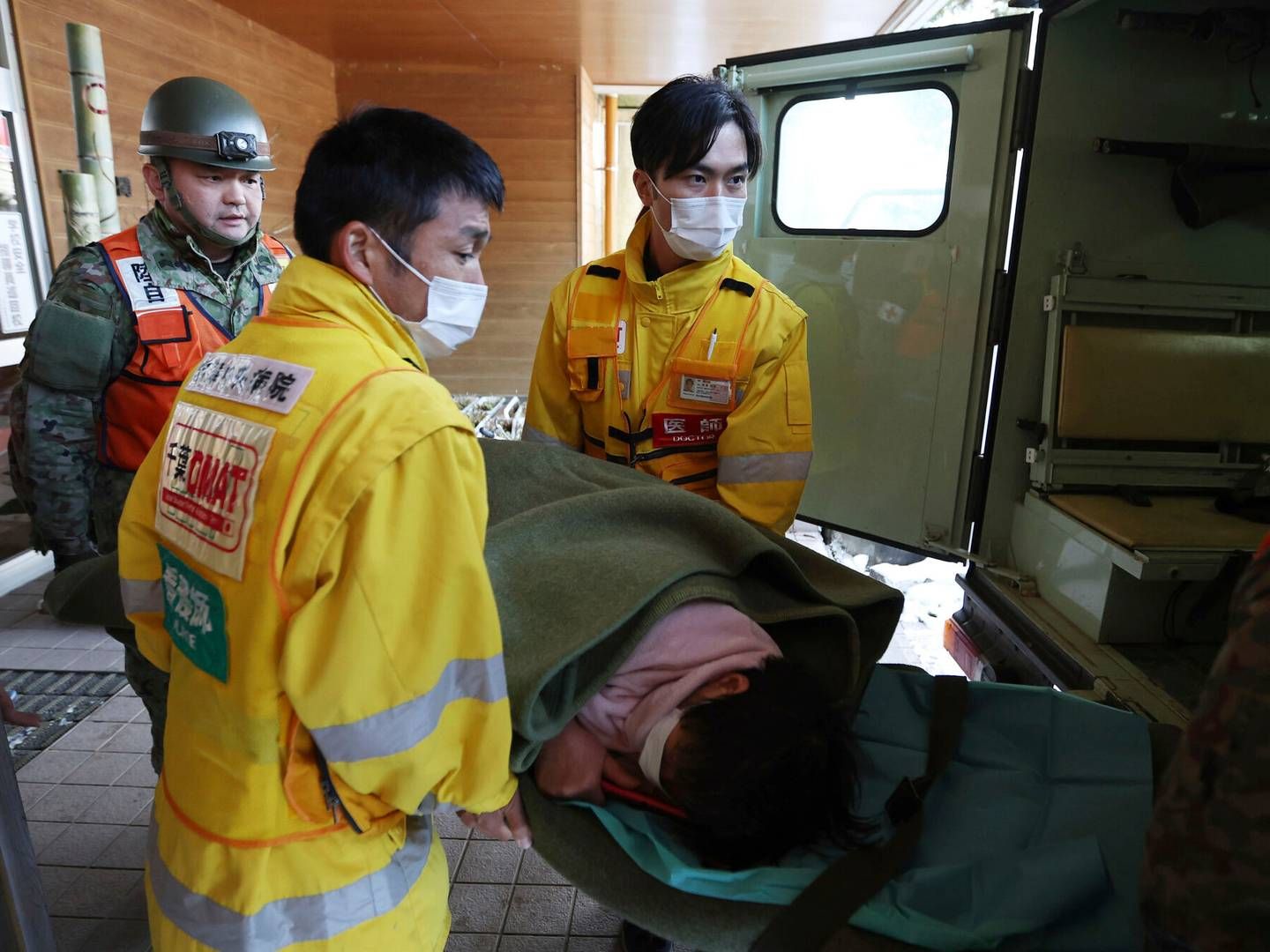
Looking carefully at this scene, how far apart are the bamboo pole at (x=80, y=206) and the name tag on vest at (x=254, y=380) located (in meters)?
3.18

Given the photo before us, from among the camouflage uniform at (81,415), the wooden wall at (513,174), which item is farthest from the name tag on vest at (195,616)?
the wooden wall at (513,174)

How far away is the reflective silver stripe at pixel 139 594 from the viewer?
140cm

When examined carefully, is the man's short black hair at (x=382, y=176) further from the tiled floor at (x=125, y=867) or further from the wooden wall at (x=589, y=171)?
the wooden wall at (x=589, y=171)

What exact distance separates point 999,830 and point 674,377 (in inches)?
55.9

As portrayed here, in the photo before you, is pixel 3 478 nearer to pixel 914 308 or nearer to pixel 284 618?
pixel 284 618

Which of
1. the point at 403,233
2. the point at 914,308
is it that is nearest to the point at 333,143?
the point at 403,233

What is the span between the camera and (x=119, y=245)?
94.0 inches

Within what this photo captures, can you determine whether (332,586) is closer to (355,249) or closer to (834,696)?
(355,249)

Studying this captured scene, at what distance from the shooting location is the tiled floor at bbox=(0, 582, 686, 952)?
231 cm

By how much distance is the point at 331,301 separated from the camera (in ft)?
4.10

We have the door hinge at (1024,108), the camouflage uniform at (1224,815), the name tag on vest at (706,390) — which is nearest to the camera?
the camouflage uniform at (1224,815)

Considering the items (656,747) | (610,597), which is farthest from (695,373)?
(656,747)

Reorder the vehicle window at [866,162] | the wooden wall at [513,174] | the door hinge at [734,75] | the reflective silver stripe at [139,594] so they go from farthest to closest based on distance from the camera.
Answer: the wooden wall at [513,174]
the door hinge at [734,75]
the vehicle window at [866,162]
the reflective silver stripe at [139,594]

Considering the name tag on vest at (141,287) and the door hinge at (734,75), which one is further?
the door hinge at (734,75)
